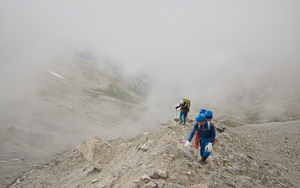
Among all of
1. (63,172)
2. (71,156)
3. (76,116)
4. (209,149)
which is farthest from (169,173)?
(76,116)

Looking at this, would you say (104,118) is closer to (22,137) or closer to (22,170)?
(22,137)

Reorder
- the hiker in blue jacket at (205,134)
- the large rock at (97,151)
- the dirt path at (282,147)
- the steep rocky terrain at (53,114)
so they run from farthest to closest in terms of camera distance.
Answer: the steep rocky terrain at (53,114), the large rock at (97,151), the dirt path at (282,147), the hiker in blue jacket at (205,134)

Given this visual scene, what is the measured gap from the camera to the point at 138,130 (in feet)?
202

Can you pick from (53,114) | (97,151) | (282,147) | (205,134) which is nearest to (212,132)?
(205,134)

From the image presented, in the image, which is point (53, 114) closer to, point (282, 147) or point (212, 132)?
point (212, 132)

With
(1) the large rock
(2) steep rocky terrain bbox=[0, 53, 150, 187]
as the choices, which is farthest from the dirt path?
(2) steep rocky terrain bbox=[0, 53, 150, 187]

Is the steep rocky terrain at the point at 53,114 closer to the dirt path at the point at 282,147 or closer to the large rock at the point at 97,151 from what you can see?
the large rock at the point at 97,151

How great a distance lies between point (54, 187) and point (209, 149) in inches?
573

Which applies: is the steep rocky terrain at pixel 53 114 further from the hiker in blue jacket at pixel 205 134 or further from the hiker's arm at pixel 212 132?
the hiker's arm at pixel 212 132

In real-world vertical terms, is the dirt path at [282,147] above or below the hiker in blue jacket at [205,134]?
above

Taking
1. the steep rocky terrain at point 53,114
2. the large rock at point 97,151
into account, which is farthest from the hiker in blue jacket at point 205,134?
the steep rocky terrain at point 53,114

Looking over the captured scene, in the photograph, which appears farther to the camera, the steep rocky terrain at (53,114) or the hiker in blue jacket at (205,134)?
the steep rocky terrain at (53,114)

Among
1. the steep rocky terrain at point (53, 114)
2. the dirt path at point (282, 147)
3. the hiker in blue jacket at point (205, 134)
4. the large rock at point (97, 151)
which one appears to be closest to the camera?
the hiker in blue jacket at point (205, 134)

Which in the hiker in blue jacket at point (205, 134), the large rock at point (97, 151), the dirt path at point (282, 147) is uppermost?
the dirt path at point (282, 147)
